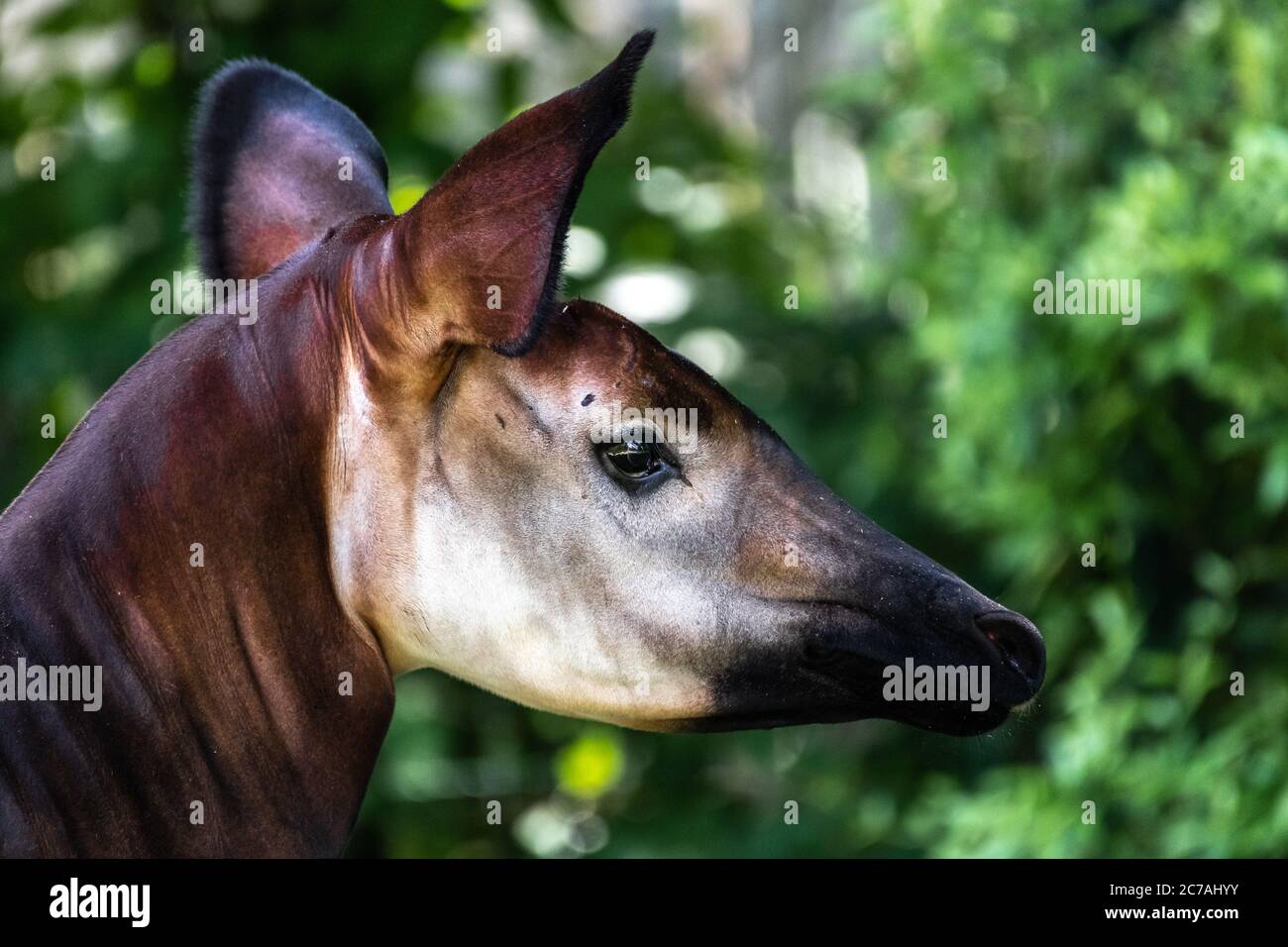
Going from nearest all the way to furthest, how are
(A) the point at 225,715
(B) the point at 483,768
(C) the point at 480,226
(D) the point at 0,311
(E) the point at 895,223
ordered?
(C) the point at 480,226
(A) the point at 225,715
(D) the point at 0,311
(B) the point at 483,768
(E) the point at 895,223

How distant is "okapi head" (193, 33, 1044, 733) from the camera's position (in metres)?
1.91

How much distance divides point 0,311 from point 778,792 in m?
2.85

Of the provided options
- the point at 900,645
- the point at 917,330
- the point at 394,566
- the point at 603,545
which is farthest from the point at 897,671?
the point at 917,330

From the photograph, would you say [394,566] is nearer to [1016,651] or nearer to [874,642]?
[874,642]

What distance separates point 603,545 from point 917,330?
2.64 m

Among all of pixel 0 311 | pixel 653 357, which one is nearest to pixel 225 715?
pixel 653 357

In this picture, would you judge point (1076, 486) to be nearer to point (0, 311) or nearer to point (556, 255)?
point (556, 255)

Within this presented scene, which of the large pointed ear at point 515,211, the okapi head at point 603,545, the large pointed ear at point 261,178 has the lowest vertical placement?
the okapi head at point 603,545

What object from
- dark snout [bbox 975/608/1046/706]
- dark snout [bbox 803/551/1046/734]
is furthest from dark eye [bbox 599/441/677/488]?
dark snout [bbox 975/608/1046/706]

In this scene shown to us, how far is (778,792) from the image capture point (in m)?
5.24

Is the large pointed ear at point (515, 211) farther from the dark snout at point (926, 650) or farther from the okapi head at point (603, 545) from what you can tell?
the dark snout at point (926, 650)

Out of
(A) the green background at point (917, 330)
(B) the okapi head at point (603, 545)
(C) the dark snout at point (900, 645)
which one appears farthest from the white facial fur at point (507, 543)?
(A) the green background at point (917, 330)

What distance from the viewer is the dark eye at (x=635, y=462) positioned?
6.28 ft

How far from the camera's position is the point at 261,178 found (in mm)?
2291
